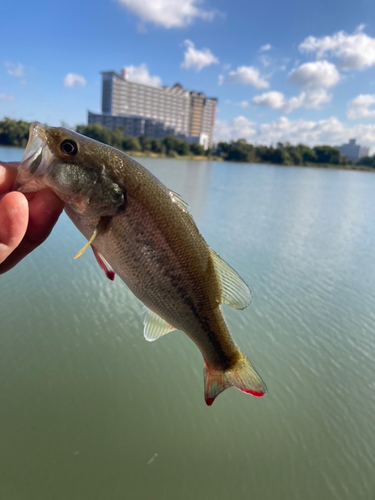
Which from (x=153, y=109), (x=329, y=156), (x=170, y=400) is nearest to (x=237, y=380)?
(x=170, y=400)

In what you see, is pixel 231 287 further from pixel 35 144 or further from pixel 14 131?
pixel 14 131

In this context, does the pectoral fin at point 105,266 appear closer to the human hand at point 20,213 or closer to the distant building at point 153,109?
the human hand at point 20,213

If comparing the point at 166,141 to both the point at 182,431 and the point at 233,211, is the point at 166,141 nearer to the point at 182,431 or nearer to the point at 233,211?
the point at 233,211

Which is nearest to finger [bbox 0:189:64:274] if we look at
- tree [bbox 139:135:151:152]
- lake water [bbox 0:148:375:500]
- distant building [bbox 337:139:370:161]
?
lake water [bbox 0:148:375:500]

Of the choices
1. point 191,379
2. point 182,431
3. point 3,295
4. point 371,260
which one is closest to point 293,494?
point 182,431

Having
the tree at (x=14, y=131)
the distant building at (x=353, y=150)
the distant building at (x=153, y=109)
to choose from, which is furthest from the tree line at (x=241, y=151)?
the distant building at (x=353, y=150)

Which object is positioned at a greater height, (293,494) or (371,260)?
(371,260)

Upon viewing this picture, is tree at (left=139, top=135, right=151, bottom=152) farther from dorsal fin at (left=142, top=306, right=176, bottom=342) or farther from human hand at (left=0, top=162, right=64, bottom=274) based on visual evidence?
dorsal fin at (left=142, top=306, right=176, bottom=342)
